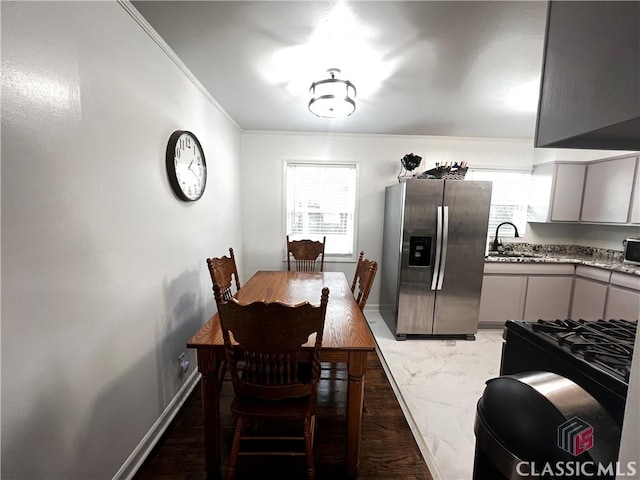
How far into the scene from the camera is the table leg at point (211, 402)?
1300mm

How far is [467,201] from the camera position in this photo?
2752 millimetres

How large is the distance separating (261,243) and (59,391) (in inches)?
105

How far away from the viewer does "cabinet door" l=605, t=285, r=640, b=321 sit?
2.44m

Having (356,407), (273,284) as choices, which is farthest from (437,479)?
(273,284)

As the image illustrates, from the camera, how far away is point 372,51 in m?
1.65

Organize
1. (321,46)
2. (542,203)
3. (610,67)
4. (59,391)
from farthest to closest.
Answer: (542,203) → (321,46) → (59,391) → (610,67)

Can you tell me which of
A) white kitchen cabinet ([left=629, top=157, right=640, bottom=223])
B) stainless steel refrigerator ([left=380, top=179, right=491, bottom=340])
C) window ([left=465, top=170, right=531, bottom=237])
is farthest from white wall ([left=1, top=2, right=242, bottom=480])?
white kitchen cabinet ([left=629, top=157, right=640, bottom=223])

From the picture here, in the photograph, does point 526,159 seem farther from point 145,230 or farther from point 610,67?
point 145,230

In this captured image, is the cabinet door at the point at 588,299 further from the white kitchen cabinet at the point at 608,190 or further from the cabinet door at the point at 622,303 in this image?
the white kitchen cabinet at the point at 608,190

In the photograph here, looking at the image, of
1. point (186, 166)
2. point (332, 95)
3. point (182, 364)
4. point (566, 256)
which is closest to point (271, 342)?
point (182, 364)

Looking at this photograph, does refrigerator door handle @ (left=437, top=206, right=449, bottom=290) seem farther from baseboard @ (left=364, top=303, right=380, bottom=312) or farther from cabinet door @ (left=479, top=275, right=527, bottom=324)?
baseboard @ (left=364, top=303, right=380, bottom=312)

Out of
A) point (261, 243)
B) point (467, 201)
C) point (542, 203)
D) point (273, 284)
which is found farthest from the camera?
point (261, 243)

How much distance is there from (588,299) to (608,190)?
1249 mm

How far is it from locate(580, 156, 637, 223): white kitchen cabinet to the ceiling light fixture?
3.09 m
